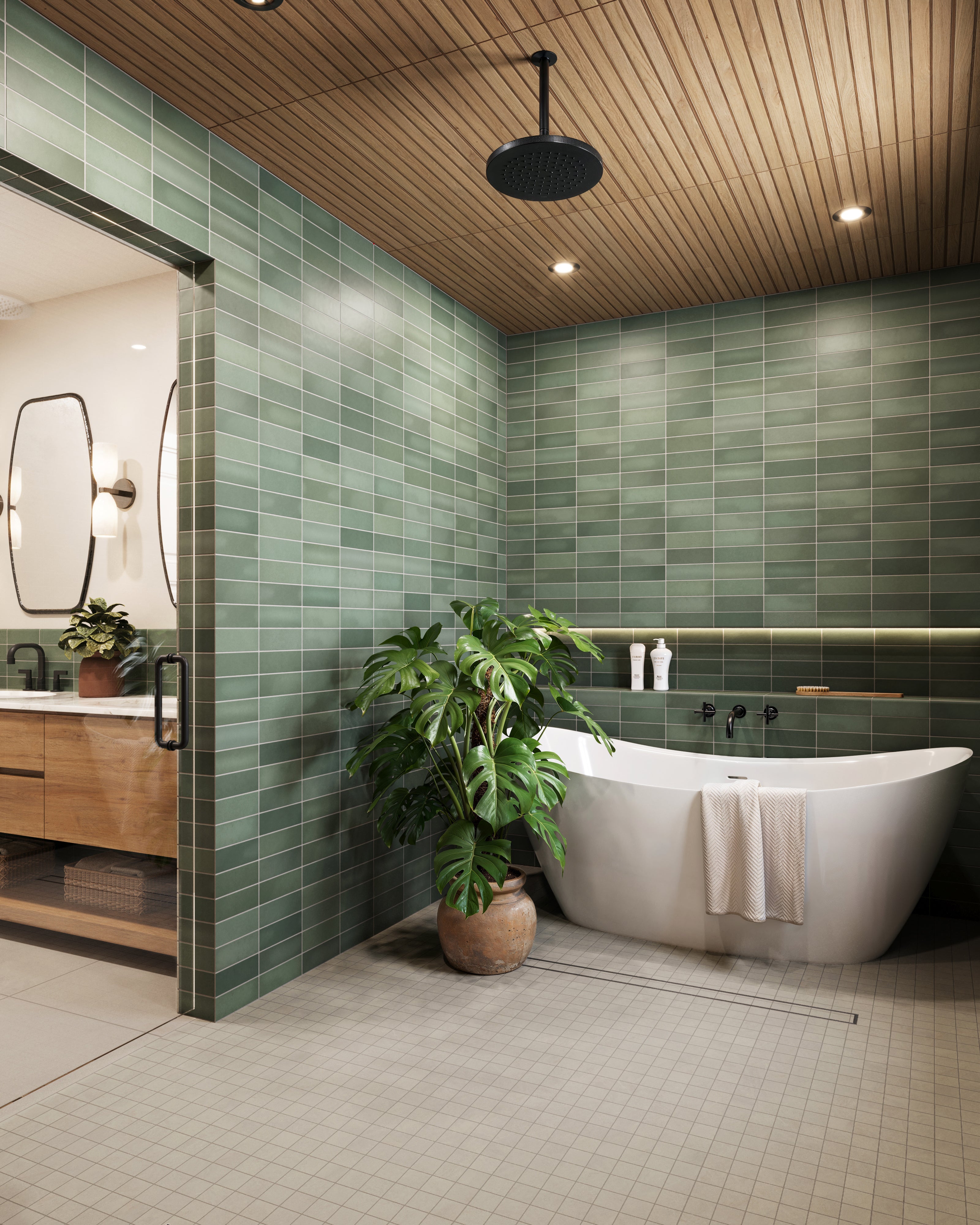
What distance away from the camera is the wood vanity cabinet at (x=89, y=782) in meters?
2.31

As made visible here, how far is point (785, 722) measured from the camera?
12.5ft

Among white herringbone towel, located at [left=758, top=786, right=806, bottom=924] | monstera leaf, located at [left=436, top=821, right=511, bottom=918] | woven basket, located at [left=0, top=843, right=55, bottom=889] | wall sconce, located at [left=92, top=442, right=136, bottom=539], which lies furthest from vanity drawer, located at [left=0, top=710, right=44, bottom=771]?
white herringbone towel, located at [left=758, top=786, right=806, bottom=924]

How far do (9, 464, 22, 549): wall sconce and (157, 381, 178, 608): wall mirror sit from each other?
47 centimetres

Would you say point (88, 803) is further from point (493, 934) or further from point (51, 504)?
point (493, 934)

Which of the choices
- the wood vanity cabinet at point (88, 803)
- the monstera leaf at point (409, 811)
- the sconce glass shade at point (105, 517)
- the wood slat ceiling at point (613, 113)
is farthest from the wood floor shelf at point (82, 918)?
the wood slat ceiling at point (613, 113)

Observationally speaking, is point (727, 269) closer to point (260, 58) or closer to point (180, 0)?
point (260, 58)

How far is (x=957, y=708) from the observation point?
137 inches

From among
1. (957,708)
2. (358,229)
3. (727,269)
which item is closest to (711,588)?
(957,708)

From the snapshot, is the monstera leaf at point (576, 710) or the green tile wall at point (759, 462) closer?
the monstera leaf at point (576, 710)

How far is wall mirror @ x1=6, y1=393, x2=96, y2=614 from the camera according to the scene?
2238 millimetres

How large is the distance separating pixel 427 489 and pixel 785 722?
1915 millimetres

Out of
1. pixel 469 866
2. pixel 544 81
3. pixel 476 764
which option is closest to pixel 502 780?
pixel 476 764

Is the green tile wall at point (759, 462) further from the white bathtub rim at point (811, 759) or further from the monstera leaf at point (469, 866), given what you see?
the monstera leaf at point (469, 866)

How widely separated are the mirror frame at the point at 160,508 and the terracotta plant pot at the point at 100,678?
264 mm
